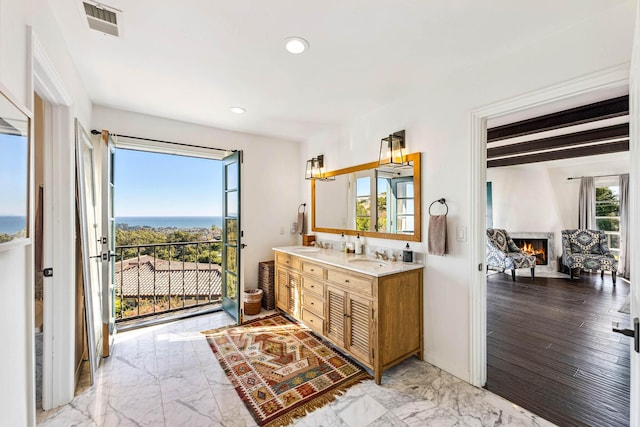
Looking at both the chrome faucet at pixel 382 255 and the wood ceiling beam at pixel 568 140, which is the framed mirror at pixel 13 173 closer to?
the chrome faucet at pixel 382 255

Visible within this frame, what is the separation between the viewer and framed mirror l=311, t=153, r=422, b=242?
106 inches

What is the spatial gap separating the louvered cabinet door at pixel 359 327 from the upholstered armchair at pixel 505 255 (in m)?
4.58

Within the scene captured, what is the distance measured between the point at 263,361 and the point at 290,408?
666 millimetres

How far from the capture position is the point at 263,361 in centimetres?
252

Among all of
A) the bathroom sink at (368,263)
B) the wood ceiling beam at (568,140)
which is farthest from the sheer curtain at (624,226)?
the bathroom sink at (368,263)

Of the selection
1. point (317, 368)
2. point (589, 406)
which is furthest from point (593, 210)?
point (317, 368)

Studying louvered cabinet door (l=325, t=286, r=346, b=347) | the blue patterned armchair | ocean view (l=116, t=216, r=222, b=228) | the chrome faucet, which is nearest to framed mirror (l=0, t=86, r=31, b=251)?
louvered cabinet door (l=325, t=286, r=346, b=347)

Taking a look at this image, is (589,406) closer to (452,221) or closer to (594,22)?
(452,221)

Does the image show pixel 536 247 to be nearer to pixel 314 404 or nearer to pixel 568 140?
pixel 568 140

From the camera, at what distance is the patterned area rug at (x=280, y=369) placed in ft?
6.46

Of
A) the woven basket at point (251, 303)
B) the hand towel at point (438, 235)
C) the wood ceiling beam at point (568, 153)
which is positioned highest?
the wood ceiling beam at point (568, 153)

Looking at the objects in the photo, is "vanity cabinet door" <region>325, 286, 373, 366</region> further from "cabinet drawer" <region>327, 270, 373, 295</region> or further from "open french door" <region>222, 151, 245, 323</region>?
"open french door" <region>222, 151, 245, 323</region>

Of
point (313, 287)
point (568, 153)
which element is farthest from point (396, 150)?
point (568, 153)

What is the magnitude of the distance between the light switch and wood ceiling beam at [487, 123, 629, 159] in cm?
307
